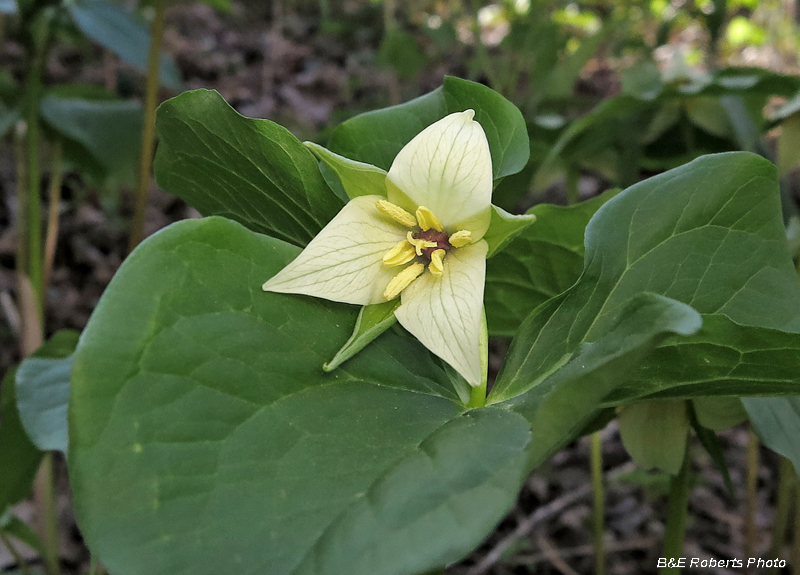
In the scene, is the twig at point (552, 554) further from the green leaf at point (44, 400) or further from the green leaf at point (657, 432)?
the green leaf at point (44, 400)

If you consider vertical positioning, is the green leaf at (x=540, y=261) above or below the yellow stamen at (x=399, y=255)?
below

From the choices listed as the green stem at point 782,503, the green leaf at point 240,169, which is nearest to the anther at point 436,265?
the green leaf at point 240,169

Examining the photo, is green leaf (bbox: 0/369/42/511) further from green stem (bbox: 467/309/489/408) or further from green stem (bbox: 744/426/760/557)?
green stem (bbox: 744/426/760/557)

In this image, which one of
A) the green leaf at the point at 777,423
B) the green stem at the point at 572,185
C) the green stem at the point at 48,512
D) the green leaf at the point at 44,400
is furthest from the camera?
the green stem at the point at 572,185

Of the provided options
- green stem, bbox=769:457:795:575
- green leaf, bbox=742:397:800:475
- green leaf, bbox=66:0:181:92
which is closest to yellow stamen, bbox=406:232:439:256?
green leaf, bbox=742:397:800:475

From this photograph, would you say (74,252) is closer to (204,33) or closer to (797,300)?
(204,33)
